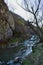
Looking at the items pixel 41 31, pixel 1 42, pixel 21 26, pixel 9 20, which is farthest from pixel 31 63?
pixel 21 26

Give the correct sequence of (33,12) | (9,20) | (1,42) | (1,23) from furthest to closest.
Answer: (9,20) → (1,23) → (1,42) → (33,12)

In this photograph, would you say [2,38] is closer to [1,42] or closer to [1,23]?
[1,42]

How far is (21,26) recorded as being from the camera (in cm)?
9019

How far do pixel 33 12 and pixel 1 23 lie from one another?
132 feet

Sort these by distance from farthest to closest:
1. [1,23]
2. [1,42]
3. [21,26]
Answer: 1. [21,26]
2. [1,23]
3. [1,42]

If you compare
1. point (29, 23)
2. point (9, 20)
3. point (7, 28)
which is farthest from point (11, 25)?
point (29, 23)

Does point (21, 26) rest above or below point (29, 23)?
below

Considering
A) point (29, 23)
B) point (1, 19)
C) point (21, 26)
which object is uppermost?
point (29, 23)

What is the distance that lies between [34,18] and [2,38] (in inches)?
1361

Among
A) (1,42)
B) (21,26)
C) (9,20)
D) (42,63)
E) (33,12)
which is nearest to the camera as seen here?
(42,63)

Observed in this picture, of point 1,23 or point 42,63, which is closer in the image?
point 42,63

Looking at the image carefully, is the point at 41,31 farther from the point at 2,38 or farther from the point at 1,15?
the point at 1,15

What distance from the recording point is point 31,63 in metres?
20.6

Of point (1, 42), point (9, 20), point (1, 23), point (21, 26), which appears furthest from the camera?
point (21, 26)
